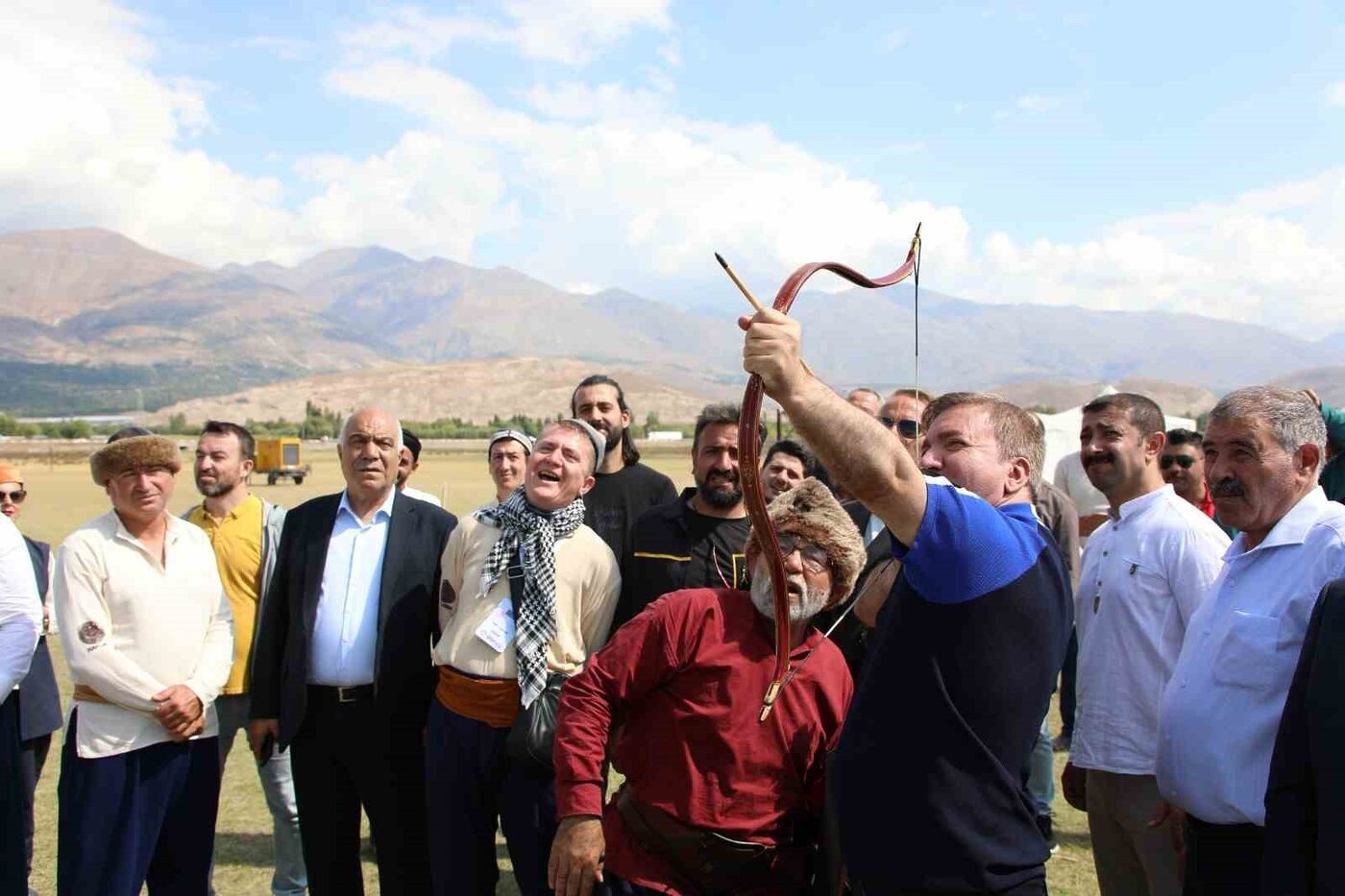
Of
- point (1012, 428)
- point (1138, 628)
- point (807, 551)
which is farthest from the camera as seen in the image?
point (1138, 628)

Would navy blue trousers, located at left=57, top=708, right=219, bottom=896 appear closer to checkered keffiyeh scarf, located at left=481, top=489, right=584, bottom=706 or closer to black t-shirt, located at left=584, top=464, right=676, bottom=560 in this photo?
checkered keffiyeh scarf, located at left=481, top=489, right=584, bottom=706

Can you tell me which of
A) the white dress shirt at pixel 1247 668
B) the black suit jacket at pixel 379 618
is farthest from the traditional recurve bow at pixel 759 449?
the black suit jacket at pixel 379 618

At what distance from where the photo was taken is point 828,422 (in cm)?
204

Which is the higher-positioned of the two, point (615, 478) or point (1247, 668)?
point (615, 478)

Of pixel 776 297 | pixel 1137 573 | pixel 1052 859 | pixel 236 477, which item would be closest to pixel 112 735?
pixel 236 477

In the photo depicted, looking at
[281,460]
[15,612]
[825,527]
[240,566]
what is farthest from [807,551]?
[281,460]

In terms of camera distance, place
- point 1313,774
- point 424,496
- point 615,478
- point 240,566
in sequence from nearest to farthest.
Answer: point 1313,774
point 240,566
point 615,478
point 424,496

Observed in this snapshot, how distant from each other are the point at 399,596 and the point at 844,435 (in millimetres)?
2991

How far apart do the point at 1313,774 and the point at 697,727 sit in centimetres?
164

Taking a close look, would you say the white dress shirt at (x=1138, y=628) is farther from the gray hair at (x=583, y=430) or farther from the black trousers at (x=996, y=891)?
the gray hair at (x=583, y=430)

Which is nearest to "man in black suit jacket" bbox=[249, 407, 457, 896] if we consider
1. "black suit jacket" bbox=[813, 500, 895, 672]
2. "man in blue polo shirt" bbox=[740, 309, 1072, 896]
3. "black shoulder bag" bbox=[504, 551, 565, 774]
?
"black shoulder bag" bbox=[504, 551, 565, 774]

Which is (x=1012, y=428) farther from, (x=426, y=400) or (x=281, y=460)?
(x=426, y=400)

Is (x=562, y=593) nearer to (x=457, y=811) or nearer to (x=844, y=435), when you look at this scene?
(x=457, y=811)

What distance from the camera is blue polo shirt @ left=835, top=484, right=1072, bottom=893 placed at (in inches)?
92.5
